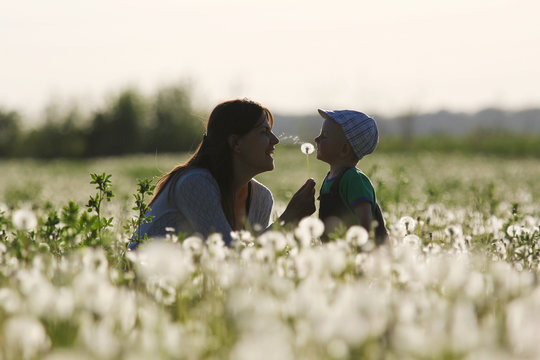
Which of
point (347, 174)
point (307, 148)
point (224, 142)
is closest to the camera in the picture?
point (347, 174)

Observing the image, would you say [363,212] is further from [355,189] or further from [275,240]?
[275,240]

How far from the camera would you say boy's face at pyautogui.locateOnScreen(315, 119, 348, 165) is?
5.54 m

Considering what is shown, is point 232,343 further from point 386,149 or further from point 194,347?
point 386,149

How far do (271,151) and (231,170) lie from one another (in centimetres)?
37

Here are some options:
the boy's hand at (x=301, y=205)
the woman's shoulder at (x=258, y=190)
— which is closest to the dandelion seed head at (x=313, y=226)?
the boy's hand at (x=301, y=205)

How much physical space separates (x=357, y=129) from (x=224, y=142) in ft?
3.68

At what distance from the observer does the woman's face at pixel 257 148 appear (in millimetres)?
5391

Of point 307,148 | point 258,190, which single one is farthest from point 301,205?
point 258,190

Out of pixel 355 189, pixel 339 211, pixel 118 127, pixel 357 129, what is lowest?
pixel 118 127

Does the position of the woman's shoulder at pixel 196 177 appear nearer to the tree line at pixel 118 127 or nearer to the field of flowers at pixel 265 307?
the field of flowers at pixel 265 307

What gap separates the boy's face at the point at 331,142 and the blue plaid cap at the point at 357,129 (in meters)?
0.06

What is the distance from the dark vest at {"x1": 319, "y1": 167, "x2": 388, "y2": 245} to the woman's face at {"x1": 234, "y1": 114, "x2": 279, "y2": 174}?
1.74ft

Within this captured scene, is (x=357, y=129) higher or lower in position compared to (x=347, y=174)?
higher

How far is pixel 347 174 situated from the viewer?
526cm
